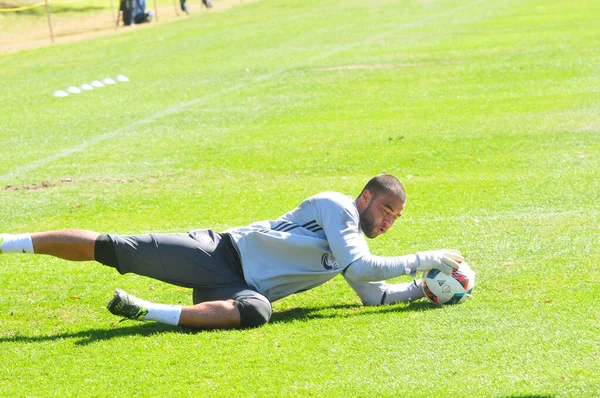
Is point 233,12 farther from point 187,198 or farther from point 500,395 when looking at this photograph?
point 500,395

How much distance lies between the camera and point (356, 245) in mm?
6680

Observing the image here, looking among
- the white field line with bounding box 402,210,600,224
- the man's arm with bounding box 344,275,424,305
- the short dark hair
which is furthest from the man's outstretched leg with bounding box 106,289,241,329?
the white field line with bounding box 402,210,600,224

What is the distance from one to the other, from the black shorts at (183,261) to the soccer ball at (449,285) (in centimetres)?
131

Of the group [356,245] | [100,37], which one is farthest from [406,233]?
[100,37]

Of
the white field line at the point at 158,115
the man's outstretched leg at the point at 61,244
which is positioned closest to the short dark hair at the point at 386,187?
the man's outstretched leg at the point at 61,244

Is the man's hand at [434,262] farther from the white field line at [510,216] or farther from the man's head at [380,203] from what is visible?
the white field line at [510,216]

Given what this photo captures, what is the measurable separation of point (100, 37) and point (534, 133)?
77.0 ft

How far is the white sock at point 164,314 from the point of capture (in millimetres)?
6520

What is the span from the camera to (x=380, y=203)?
22.1 feet

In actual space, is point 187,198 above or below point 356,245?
below

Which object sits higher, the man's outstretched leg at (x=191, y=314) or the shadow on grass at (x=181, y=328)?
the man's outstretched leg at (x=191, y=314)

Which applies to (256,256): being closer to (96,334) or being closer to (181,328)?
(181,328)

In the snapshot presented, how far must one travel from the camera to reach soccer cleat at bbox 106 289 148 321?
6.42 metres

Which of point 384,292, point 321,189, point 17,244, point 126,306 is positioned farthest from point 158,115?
point 126,306
